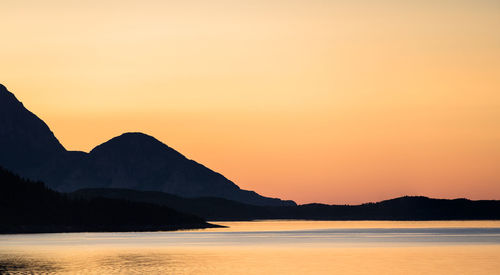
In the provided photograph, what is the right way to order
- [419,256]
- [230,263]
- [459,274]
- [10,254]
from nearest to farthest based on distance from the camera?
[459,274]
[230,263]
[419,256]
[10,254]

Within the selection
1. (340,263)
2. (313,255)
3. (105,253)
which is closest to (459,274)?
(340,263)

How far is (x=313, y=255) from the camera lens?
13162 cm

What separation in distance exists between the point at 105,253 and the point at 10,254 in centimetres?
1429

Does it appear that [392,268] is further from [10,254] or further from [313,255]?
[10,254]

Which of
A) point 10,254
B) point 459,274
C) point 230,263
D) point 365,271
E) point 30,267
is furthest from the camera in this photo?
point 10,254

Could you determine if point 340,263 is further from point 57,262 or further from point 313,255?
point 57,262

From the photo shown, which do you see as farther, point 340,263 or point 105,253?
point 105,253

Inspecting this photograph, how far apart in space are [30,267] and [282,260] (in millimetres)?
33042

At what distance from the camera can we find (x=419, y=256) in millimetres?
125062

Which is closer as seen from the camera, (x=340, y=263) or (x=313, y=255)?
(x=340, y=263)

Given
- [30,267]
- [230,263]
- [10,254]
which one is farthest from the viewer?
[10,254]

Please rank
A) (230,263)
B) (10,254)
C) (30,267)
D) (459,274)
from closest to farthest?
(459,274)
(30,267)
(230,263)
(10,254)

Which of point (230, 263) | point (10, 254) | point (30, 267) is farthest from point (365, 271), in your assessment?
point (10, 254)

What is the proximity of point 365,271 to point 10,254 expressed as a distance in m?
61.7
